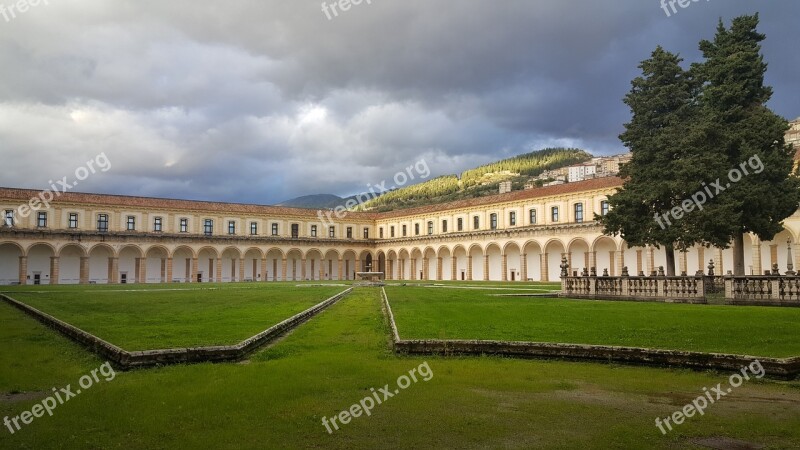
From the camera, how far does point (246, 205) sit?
67438mm

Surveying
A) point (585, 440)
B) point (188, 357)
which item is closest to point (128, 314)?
point (188, 357)

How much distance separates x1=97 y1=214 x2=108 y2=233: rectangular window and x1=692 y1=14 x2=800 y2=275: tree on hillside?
56237 millimetres

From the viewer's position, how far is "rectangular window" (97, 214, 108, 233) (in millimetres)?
57656

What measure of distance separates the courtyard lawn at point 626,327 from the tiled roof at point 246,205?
Result: 3713 cm

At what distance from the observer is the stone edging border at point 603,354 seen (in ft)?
26.8

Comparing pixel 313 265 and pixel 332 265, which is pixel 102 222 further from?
pixel 332 265

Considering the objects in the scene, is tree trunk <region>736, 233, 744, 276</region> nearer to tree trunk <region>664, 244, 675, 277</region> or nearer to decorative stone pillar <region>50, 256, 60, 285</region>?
tree trunk <region>664, 244, 675, 277</region>

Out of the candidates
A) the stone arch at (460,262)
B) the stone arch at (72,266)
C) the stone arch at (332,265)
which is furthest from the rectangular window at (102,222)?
the stone arch at (460,262)

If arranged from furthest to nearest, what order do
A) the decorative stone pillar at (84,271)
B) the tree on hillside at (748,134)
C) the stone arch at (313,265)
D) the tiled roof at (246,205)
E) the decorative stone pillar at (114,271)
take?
the stone arch at (313,265) → the decorative stone pillar at (114,271) → the decorative stone pillar at (84,271) → the tiled roof at (246,205) → the tree on hillside at (748,134)

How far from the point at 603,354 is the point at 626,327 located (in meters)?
3.44

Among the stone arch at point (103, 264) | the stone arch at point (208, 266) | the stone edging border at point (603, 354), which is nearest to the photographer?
the stone edging border at point (603, 354)

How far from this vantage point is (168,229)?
2442 inches

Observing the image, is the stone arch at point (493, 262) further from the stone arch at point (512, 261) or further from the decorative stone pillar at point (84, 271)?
the decorative stone pillar at point (84, 271)

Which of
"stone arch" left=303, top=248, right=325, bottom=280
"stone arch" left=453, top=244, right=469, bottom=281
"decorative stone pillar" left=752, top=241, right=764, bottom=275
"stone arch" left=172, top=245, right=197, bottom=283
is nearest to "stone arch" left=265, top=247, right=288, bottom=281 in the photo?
"stone arch" left=303, top=248, right=325, bottom=280
